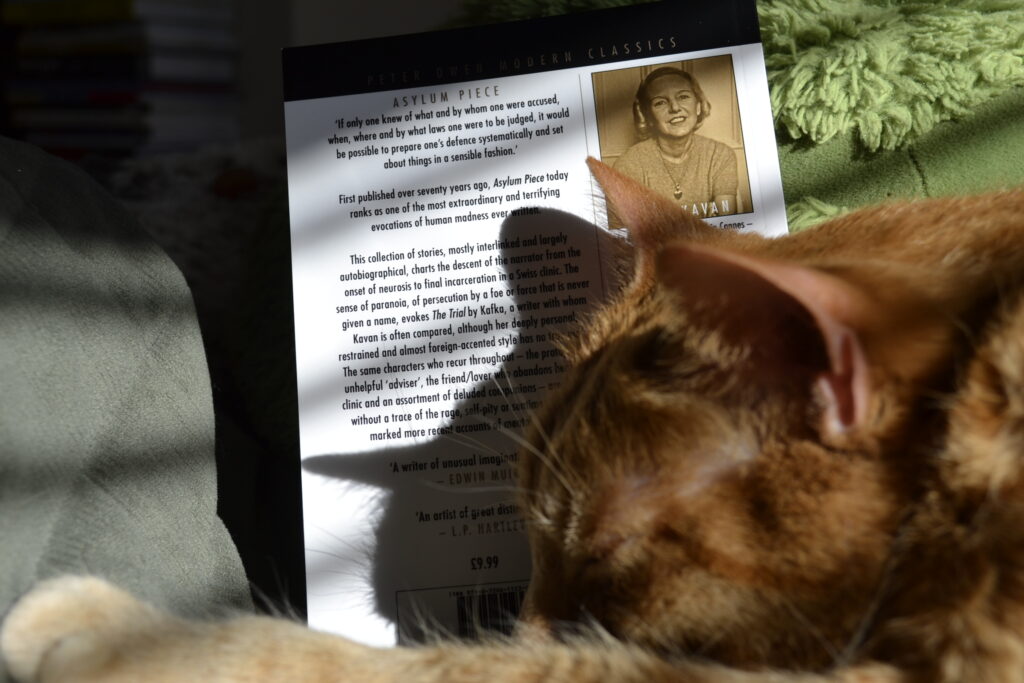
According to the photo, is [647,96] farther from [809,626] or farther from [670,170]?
[809,626]

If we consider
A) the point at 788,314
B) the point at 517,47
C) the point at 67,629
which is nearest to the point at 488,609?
the point at 67,629

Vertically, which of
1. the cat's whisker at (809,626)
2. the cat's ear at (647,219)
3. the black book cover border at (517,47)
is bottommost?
the cat's whisker at (809,626)

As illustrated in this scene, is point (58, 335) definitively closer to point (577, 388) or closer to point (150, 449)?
point (150, 449)

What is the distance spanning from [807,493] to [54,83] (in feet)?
5.85

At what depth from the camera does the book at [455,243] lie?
1.00 metres

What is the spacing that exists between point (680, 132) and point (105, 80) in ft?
4.38

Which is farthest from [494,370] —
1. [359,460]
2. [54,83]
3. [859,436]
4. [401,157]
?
[54,83]

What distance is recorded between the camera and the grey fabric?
728 mm

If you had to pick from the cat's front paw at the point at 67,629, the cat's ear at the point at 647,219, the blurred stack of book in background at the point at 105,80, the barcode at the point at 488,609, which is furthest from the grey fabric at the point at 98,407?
the blurred stack of book in background at the point at 105,80

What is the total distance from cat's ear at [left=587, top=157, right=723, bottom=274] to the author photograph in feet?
0.54

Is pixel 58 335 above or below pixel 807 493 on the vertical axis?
above

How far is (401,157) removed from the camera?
3.55ft

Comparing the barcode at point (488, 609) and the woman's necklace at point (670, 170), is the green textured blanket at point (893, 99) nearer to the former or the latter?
the woman's necklace at point (670, 170)

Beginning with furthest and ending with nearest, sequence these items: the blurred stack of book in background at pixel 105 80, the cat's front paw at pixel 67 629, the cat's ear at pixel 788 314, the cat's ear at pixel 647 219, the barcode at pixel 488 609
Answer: the blurred stack of book in background at pixel 105 80
the barcode at pixel 488 609
the cat's ear at pixel 647 219
the cat's front paw at pixel 67 629
the cat's ear at pixel 788 314
